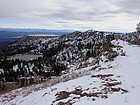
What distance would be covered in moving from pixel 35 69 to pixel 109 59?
160m

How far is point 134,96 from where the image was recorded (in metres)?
14.1

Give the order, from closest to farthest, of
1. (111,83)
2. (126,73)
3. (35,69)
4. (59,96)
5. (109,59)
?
(59,96) → (111,83) → (126,73) → (109,59) → (35,69)

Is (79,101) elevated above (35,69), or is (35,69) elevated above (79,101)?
(79,101)

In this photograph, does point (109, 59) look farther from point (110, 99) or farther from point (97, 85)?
point (110, 99)

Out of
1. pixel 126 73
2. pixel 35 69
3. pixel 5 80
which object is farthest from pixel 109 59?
pixel 35 69

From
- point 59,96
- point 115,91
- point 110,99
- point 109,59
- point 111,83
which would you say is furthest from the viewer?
point 109,59

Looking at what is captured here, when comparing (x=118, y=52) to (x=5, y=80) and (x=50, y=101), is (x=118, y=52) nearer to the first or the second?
(x=50, y=101)

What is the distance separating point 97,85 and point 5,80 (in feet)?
479

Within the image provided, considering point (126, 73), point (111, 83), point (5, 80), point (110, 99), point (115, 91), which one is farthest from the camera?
point (5, 80)

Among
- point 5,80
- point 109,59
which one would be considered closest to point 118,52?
point 109,59

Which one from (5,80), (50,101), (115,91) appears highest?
(115,91)

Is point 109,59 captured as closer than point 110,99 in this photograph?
No

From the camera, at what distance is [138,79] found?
61.5ft

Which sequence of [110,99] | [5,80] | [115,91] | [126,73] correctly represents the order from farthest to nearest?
1. [5,80]
2. [126,73]
3. [115,91]
4. [110,99]
